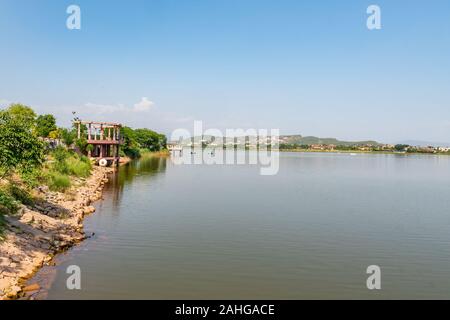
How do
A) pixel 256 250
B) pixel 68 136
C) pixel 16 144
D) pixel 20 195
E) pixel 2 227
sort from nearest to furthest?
pixel 2 227 → pixel 16 144 → pixel 256 250 → pixel 20 195 → pixel 68 136

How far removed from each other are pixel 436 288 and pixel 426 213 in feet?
54.9

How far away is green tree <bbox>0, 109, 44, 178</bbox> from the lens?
1591cm

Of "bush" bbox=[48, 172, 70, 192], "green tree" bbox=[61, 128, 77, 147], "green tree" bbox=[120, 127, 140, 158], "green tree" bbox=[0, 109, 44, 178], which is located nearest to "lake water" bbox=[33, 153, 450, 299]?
"bush" bbox=[48, 172, 70, 192]

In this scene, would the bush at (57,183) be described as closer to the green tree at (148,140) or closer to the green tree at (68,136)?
the green tree at (68,136)

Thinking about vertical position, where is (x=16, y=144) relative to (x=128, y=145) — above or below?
below

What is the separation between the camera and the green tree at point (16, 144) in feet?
52.2

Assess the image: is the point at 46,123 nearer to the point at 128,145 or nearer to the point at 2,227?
the point at 128,145

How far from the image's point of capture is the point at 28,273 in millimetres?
14008

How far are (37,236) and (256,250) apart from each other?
10.4 metres

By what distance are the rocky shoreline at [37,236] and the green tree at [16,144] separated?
2780mm

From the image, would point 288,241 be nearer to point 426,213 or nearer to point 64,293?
point 64,293

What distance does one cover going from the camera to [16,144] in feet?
53.5

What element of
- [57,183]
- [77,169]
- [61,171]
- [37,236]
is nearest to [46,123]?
[77,169]
